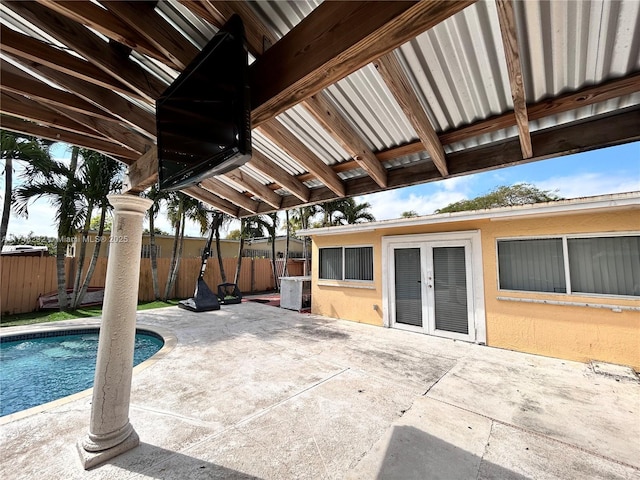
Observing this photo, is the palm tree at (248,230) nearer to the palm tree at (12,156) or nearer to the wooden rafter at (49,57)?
the palm tree at (12,156)

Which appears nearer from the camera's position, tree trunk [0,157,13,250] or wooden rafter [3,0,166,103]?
wooden rafter [3,0,166,103]

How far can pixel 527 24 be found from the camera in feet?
4.59

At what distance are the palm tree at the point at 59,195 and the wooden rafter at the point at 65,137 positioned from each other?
684 cm

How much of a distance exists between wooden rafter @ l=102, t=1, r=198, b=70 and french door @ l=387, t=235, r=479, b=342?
18.9 feet

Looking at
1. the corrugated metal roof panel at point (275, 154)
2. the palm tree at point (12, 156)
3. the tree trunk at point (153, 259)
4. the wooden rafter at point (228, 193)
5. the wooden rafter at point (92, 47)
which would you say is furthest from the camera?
the tree trunk at point (153, 259)

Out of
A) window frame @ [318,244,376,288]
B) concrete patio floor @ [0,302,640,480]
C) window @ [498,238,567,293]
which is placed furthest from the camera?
window frame @ [318,244,376,288]

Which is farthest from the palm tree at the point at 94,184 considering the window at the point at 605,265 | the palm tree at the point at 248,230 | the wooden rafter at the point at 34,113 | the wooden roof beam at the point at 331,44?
→ the window at the point at 605,265

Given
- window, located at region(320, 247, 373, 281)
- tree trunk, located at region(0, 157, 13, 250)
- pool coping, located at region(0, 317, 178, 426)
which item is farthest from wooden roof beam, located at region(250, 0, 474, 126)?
tree trunk, located at region(0, 157, 13, 250)

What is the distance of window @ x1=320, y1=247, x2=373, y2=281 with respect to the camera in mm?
7445

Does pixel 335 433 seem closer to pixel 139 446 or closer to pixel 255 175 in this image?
pixel 139 446

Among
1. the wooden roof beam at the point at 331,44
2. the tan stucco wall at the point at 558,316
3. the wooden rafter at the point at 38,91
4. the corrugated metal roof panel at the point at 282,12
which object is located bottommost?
the tan stucco wall at the point at 558,316

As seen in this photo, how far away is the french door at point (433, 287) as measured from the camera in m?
5.72

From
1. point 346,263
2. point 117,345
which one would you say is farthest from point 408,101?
point 346,263

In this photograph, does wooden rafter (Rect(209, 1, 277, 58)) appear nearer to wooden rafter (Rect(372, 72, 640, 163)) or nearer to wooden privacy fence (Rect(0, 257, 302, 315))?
wooden rafter (Rect(372, 72, 640, 163))
